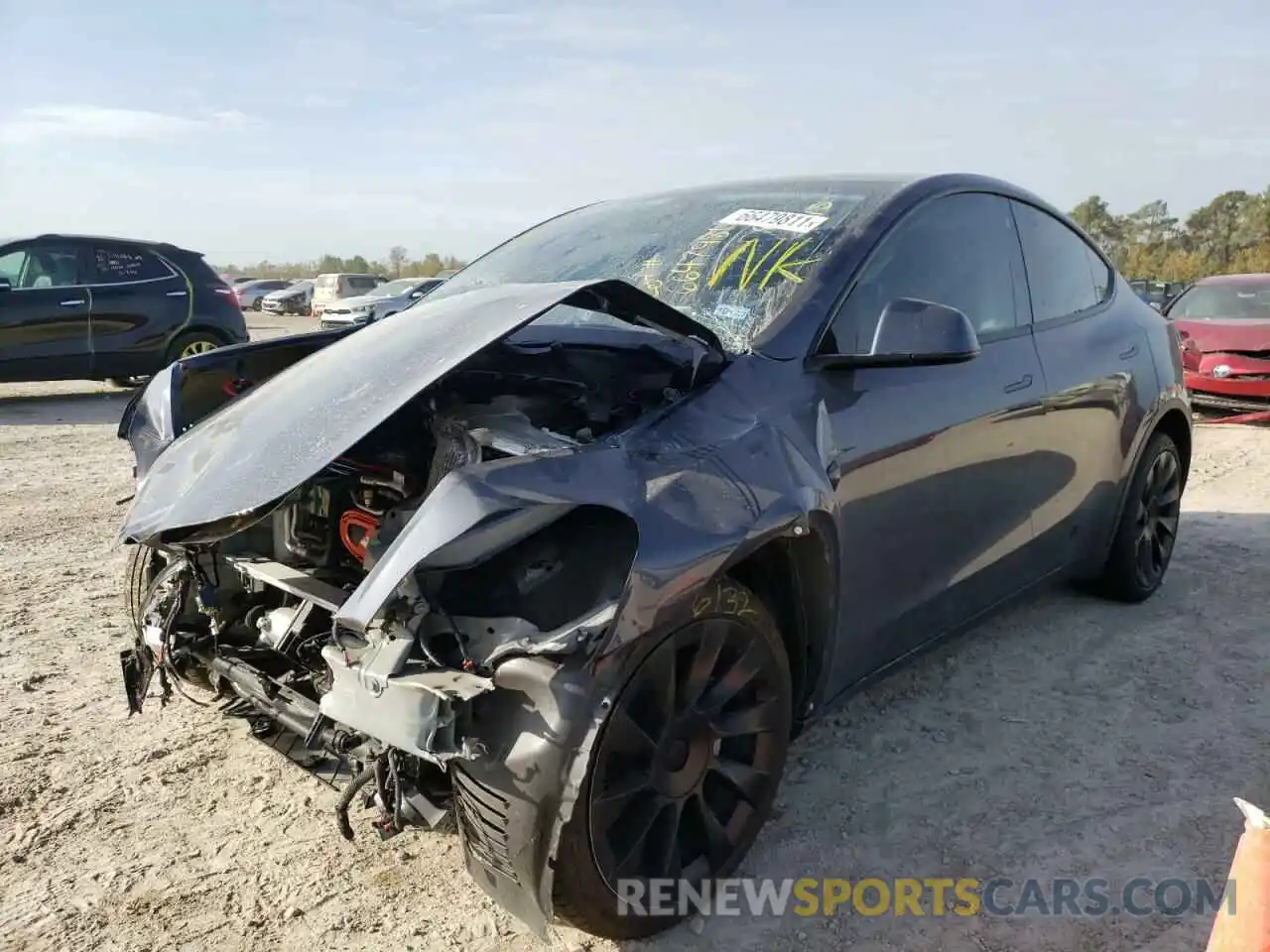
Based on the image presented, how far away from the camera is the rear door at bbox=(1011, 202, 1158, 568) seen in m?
3.62

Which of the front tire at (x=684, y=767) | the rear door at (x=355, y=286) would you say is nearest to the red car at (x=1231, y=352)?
the front tire at (x=684, y=767)

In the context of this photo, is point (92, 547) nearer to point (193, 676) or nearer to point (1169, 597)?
point (193, 676)

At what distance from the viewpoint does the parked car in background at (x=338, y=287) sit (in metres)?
29.2

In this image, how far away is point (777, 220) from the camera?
314cm

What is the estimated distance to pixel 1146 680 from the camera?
12.3 feet

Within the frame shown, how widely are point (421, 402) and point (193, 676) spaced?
1015mm

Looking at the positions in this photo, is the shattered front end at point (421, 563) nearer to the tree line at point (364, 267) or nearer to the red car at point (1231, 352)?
the red car at point (1231, 352)

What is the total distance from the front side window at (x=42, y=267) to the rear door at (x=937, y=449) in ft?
31.9

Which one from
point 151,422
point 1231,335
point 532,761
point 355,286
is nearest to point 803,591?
point 532,761

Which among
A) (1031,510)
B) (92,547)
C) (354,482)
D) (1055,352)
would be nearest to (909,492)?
(1031,510)

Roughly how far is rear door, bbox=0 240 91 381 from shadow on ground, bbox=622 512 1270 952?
31.0 ft

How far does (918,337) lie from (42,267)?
1019cm

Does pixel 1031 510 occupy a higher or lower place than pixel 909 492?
lower

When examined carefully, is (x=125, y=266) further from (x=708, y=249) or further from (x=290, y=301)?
(x=290, y=301)
